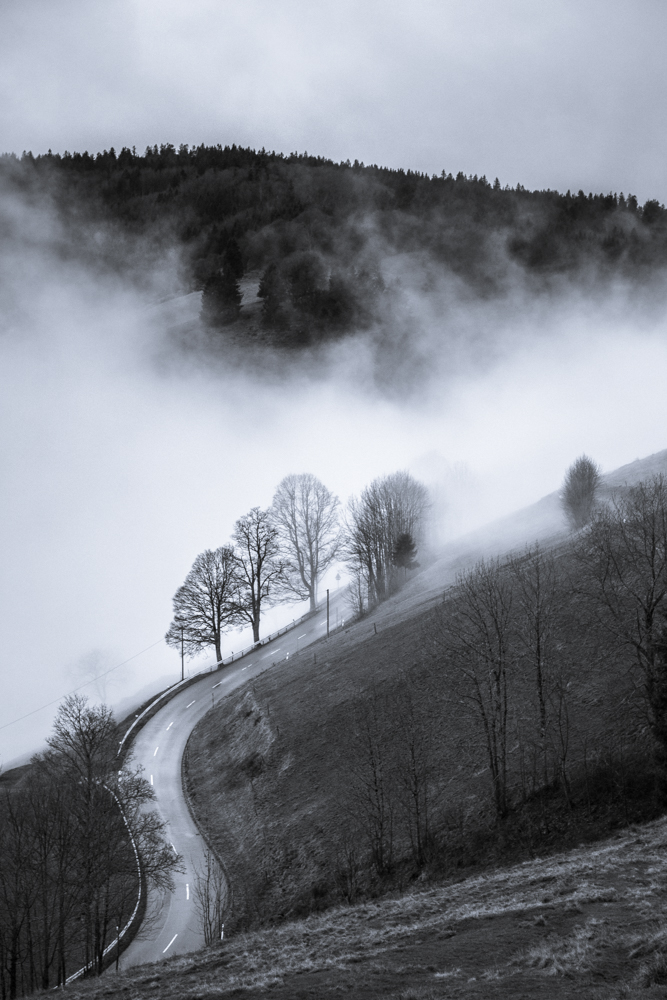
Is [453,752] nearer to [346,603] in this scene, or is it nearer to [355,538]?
[355,538]

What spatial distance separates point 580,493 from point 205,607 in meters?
46.5

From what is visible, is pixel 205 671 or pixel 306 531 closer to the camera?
pixel 205 671

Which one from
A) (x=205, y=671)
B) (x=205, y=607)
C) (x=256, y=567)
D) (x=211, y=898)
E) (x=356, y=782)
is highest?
(x=256, y=567)

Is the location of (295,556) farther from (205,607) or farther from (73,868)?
(73,868)

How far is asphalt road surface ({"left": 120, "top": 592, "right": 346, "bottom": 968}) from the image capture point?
117 ft

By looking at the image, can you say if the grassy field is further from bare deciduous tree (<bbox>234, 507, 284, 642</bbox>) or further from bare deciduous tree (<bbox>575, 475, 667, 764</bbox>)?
bare deciduous tree (<bbox>234, 507, 284, 642</bbox>)

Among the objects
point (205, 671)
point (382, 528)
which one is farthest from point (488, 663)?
point (382, 528)

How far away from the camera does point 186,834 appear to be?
151ft

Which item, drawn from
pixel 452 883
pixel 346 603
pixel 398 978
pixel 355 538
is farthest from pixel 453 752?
pixel 346 603

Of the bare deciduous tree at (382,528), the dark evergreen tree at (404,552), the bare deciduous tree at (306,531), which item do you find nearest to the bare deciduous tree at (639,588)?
the dark evergreen tree at (404,552)

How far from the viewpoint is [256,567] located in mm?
93750

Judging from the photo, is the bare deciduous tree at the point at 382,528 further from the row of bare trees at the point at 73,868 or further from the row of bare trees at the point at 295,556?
the row of bare trees at the point at 73,868

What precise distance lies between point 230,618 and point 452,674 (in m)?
48.7

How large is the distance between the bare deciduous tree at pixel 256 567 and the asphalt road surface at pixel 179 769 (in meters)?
5.93
